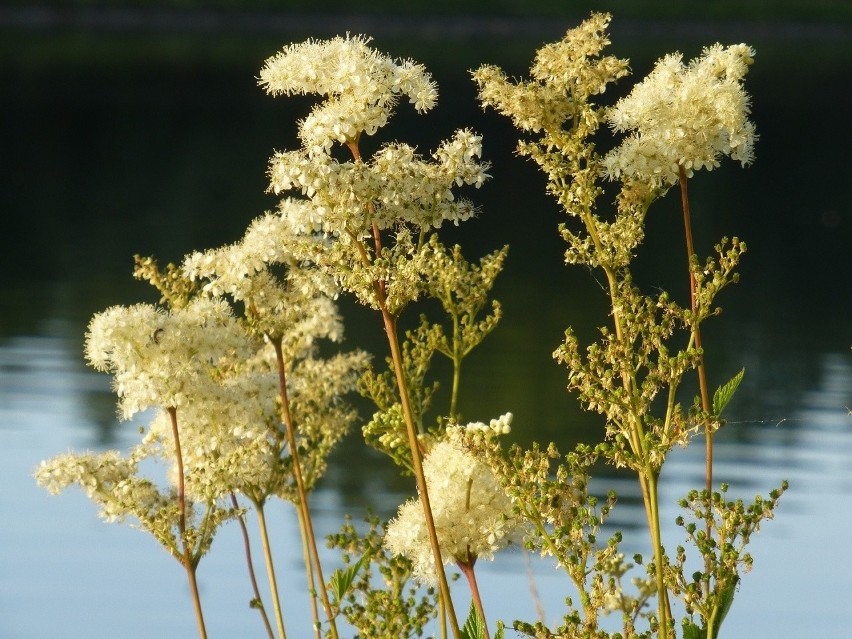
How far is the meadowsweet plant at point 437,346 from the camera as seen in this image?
2896 millimetres

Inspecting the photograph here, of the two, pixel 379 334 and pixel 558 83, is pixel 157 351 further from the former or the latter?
pixel 379 334

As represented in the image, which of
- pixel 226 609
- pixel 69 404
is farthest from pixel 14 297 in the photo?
pixel 226 609

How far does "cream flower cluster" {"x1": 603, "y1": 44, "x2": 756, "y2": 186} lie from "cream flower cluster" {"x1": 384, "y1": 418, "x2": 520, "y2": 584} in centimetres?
63

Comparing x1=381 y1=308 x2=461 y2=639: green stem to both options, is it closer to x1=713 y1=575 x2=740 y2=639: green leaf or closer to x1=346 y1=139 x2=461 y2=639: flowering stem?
x1=346 y1=139 x2=461 y2=639: flowering stem

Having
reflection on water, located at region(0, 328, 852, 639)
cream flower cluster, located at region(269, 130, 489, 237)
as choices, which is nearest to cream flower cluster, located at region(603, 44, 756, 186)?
cream flower cluster, located at region(269, 130, 489, 237)

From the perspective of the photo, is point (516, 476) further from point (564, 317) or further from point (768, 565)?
point (564, 317)

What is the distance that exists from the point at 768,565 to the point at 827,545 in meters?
0.67

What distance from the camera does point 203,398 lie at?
11.1ft

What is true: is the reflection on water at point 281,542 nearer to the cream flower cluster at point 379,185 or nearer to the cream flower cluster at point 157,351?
the cream flower cluster at point 157,351

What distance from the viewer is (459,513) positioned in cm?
327

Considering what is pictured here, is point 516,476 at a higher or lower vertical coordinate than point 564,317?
lower

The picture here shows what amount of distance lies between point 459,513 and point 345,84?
3.05ft

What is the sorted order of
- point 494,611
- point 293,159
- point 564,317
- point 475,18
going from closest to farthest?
point 293,159
point 494,611
point 564,317
point 475,18

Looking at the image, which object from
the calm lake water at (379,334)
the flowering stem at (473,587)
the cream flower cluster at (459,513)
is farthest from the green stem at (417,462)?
the calm lake water at (379,334)
